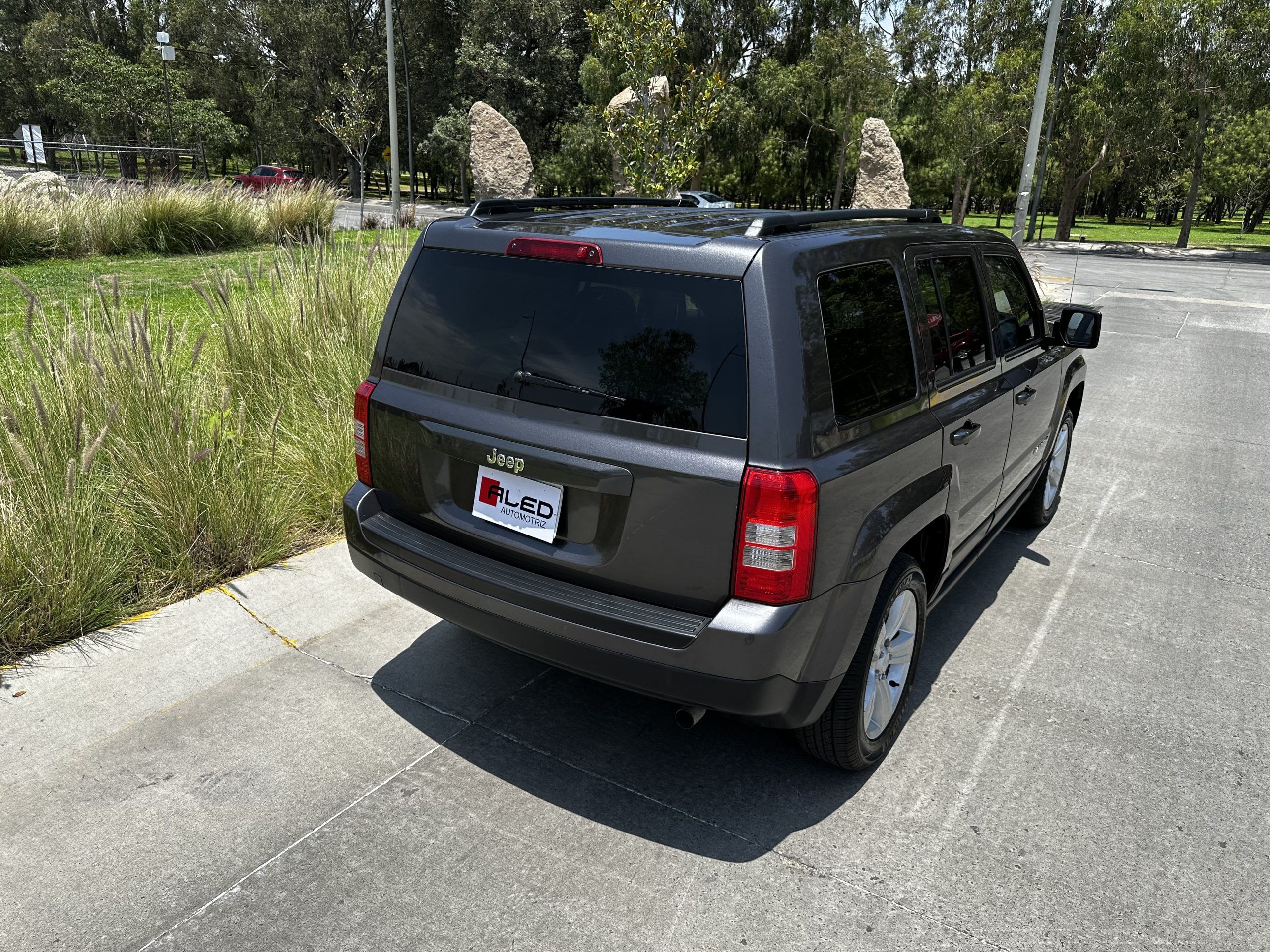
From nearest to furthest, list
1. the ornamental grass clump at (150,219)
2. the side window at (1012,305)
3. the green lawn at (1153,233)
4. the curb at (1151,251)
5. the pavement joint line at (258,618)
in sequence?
the pavement joint line at (258,618) < the side window at (1012,305) < the ornamental grass clump at (150,219) < the curb at (1151,251) < the green lawn at (1153,233)

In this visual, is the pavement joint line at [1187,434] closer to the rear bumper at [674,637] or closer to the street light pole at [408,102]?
the rear bumper at [674,637]

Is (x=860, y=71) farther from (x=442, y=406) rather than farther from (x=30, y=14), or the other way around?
(x=30, y=14)

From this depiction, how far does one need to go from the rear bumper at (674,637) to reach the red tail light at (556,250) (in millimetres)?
1032

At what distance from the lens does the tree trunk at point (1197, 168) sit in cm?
3306

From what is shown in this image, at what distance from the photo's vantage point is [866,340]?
9.63ft

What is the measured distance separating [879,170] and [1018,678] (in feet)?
87.3

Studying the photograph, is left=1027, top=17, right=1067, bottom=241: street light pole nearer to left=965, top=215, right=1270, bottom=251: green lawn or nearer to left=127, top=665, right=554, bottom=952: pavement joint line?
left=965, top=215, right=1270, bottom=251: green lawn

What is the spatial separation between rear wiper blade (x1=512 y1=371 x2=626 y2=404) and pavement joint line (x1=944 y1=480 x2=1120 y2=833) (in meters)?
1.83

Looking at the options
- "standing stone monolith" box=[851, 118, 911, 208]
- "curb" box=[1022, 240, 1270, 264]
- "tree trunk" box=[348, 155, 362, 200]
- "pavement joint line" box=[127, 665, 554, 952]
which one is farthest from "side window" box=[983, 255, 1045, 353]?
"tree trunk" box=[348, 155, 362, 200]

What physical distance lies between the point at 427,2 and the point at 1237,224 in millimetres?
61609

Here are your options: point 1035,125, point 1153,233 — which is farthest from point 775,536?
point 1153,233

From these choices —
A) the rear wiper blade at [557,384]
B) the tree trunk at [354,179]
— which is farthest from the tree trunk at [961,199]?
the rear wiper blade at [557,384]

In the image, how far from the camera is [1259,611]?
4.62m

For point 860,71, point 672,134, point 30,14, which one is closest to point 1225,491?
point 672,134
